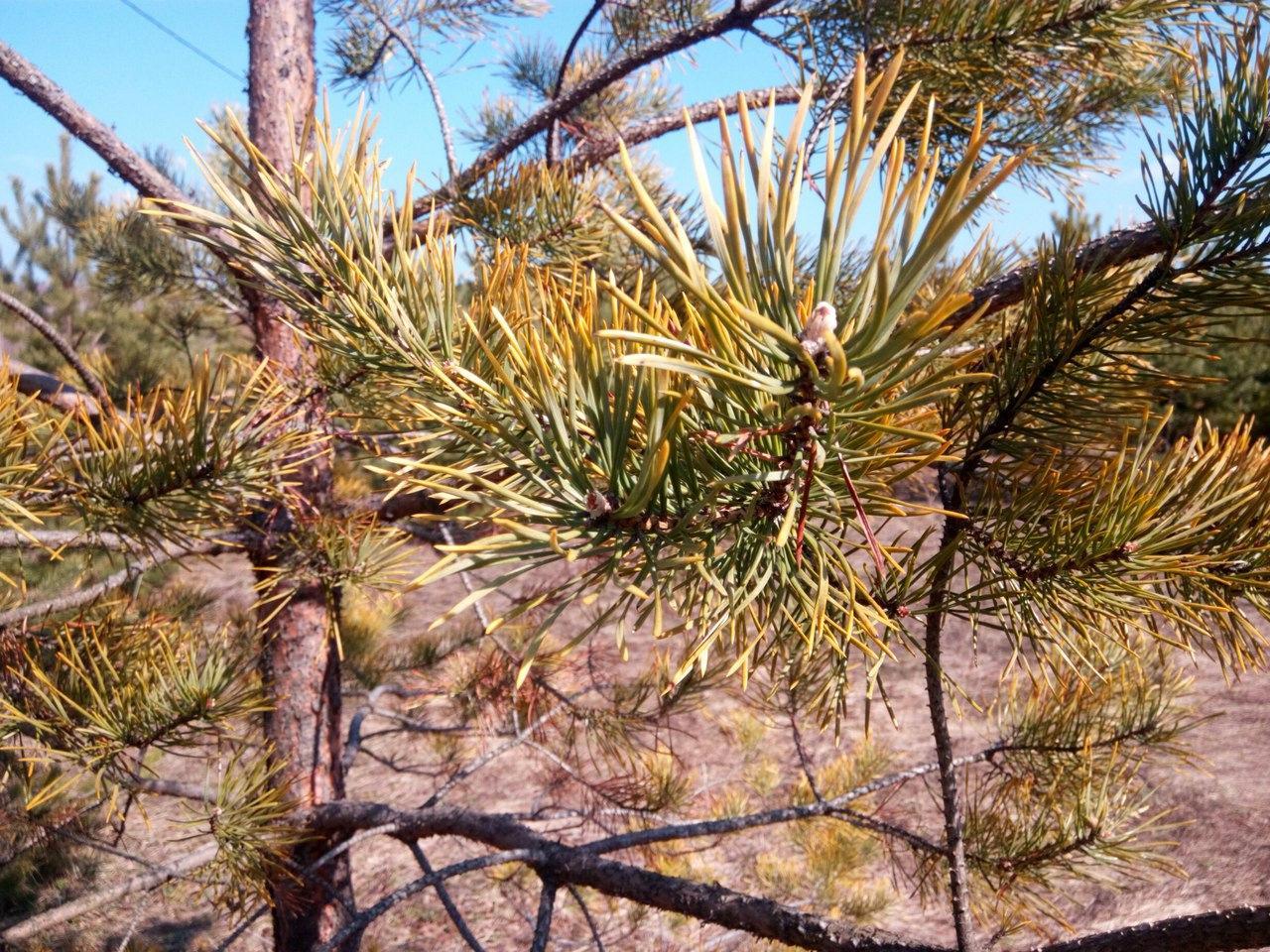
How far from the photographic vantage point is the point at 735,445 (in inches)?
10.6

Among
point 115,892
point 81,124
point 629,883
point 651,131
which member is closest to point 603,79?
point 651,131

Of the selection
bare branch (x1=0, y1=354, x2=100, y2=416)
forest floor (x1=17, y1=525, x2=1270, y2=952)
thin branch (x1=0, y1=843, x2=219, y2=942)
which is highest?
bare branch (x1=0, y1=354, x2=100, y2=416)

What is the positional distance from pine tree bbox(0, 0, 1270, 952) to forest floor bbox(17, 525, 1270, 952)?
201mm

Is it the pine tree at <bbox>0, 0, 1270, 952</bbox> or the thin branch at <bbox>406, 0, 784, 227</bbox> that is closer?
the pine tree at <bbox>0, 0, 1270, 952</bbox>

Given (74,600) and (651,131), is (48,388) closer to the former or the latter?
(74,600)

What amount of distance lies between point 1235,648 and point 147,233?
4.74 feet

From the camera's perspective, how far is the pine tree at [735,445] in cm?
25

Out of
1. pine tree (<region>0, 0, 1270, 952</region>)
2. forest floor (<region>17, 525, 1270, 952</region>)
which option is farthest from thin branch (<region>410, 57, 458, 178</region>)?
forest floor (<region>17, 525, 1270, 952</region>)

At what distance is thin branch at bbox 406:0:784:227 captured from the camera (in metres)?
0.78

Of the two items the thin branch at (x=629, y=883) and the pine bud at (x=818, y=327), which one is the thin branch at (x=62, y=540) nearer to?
the thin branch at (x=629, y=883)

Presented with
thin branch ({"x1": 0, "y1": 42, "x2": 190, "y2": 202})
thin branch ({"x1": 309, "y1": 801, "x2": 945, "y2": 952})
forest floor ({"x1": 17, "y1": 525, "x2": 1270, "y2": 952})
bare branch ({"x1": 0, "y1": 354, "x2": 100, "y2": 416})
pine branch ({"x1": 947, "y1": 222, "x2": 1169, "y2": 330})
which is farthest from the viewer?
forest floor ({"x1": 17, "y1": 525, "x2": 1270, "y2": 952})

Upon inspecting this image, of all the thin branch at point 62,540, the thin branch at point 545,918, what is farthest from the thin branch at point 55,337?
the thin branch at point 545,918

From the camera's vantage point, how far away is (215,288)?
1.34 m

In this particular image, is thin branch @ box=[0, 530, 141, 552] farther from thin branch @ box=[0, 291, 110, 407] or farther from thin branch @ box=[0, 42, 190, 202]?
thin branch @ box=[0, 42, 190, 202]
